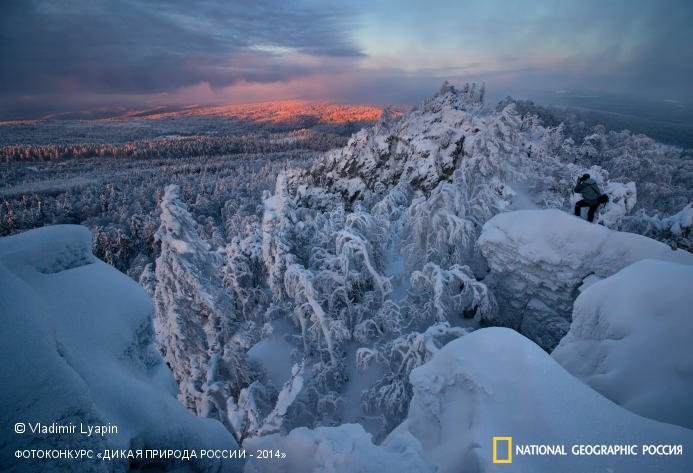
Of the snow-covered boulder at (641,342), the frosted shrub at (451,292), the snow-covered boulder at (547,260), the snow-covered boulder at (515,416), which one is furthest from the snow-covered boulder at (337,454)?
the snow-covered boulder at (547,260)

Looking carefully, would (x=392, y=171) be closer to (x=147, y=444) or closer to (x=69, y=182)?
(x=147, y=444)

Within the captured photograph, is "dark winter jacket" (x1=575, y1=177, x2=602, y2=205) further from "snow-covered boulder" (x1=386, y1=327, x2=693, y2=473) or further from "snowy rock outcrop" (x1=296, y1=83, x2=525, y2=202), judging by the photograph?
"snowy rock outcrop" (x1=296, y1=83, x2=525, y2=202)

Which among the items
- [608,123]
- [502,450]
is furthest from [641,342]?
[608,123]

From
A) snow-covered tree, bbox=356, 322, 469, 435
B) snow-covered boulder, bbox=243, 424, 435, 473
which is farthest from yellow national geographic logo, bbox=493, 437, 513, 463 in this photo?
snow-covered tree, bbox=356, 322, 469, 435

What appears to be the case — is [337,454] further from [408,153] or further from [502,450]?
[408,153]

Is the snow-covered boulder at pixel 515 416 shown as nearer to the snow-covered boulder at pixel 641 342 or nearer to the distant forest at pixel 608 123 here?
the snow-covered boulder at pixel 641 342

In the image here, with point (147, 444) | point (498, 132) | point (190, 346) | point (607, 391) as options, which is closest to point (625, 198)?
point (498, 132)
